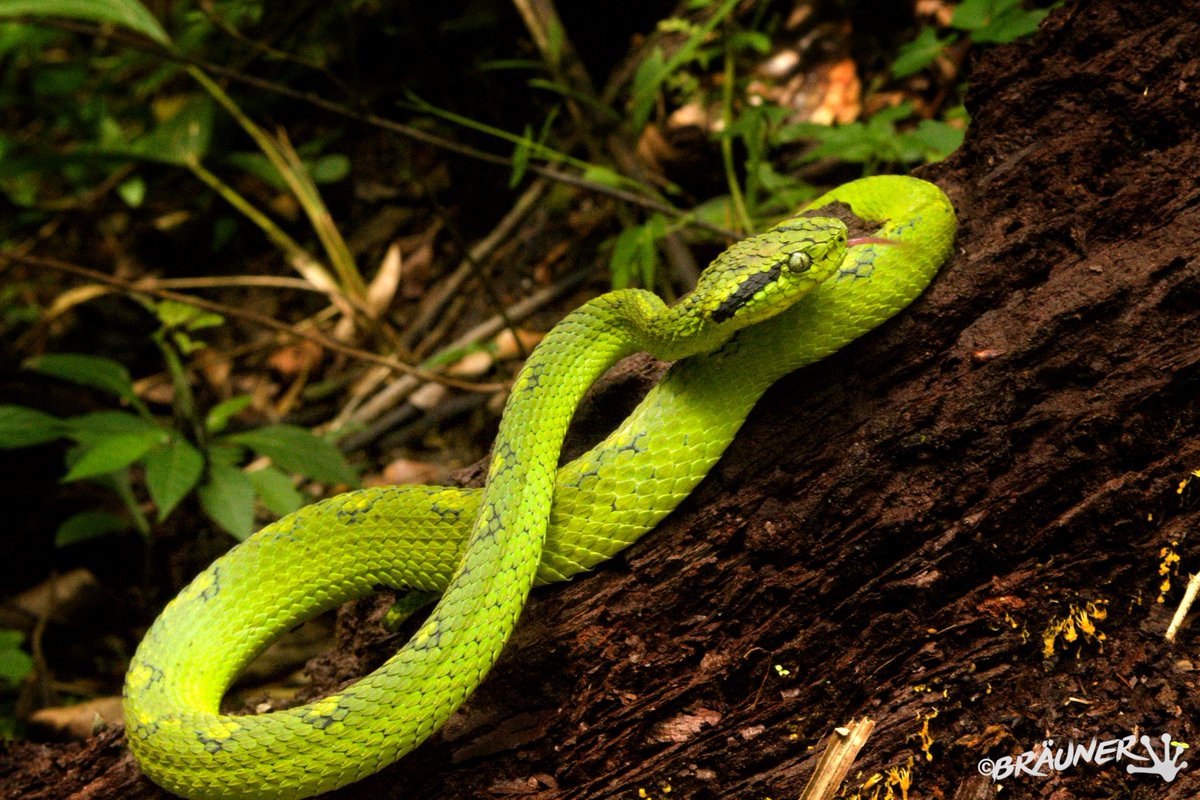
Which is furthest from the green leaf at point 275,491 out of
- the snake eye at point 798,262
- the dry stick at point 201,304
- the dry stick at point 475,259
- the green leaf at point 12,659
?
the snake eye at point 798,262

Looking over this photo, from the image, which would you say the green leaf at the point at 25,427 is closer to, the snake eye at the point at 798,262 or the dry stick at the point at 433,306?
the dry stick at the point at 433,306

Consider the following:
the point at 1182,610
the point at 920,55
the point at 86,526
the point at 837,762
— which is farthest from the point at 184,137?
the point at 1182,610

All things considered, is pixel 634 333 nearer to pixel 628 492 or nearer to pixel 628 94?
pixel 628 492

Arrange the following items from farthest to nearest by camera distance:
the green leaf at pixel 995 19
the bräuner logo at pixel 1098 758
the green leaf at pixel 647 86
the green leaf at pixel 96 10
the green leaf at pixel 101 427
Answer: the green leaf at pixel 96 10
the green leaf at pixel 647 86
the green leaf at pixel 101 427
the green leaf at pixel 995 19
the bräuner logo at pixel 1098 758

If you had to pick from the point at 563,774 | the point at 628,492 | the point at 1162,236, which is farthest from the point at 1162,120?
the point at 563,774

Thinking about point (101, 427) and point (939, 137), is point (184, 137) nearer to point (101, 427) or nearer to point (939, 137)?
point (101, 427)
